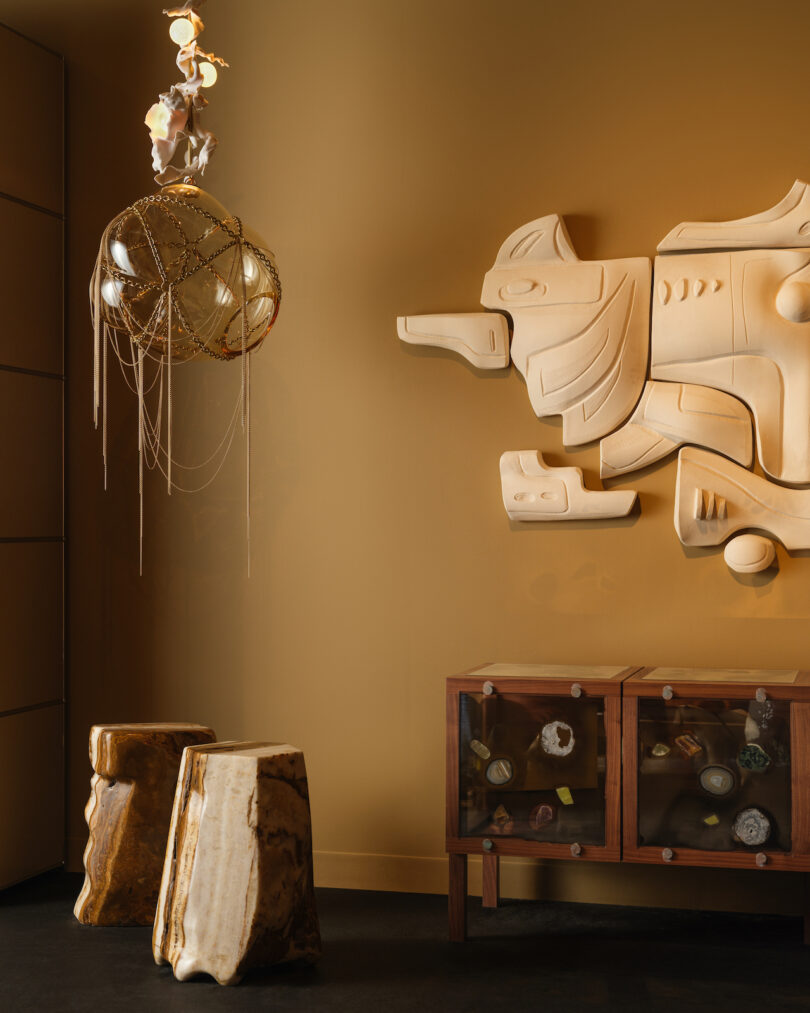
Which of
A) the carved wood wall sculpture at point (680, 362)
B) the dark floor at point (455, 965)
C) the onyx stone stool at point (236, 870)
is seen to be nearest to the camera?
the dark floor at point (455, 965)

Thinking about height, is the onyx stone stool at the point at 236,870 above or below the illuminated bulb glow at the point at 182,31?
below

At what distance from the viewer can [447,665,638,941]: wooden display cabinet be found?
3.26 meters

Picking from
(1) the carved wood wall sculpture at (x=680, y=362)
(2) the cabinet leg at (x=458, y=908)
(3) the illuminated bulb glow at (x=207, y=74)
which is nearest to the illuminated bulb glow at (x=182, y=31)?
(3) the illuminated bulb glow at (x=207, y=74)

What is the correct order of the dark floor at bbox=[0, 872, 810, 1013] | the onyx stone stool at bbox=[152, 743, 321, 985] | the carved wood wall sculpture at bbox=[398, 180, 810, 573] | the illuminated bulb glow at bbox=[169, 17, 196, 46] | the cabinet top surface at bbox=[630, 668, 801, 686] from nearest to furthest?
the dark floor at bbox=[0, 872, 810, 1013], the onyx stone stool at bbox=[152, 743, 321, 985], the cabinet top surface at bbox=[630, 668, 801, 686], the illuminated bulb glow at bbox=[169, 17, 196, 46], the carved wood wall sculpture at bbox=[398, 180, 810, 573]

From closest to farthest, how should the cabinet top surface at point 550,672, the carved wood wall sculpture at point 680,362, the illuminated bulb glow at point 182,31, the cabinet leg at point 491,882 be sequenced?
the cabinet top surface at point 550,672, the illuminated bulb glow at point 182,31, the carved wood wall sculpture at point 680,362, the cabinet leg at point 491,882

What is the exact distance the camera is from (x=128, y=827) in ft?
11.6

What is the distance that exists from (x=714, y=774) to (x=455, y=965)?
86 cm

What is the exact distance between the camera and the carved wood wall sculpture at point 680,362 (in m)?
3.58

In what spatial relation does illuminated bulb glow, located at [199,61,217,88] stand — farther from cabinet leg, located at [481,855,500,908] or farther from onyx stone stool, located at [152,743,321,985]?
cabinet leg, located at [481,855,500,908]

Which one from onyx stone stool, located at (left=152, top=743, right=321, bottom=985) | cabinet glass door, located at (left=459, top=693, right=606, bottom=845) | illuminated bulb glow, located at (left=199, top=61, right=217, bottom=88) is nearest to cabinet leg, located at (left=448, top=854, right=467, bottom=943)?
cabinet glass door, located at (left=459, top=693, right=606, bottom=845)

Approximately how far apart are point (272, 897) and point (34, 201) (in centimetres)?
251

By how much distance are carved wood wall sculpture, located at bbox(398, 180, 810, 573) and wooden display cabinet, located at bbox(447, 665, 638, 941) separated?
663 mm

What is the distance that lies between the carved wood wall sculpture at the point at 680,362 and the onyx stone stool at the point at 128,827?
1.36 metres

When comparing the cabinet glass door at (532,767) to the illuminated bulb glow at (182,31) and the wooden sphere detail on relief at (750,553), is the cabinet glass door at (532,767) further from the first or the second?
the illuminated bulb glow at (182,31)
